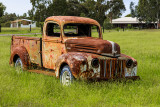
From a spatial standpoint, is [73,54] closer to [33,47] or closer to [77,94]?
[77,94]

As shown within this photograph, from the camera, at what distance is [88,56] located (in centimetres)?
586

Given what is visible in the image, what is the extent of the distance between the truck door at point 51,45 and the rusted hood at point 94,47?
482mm

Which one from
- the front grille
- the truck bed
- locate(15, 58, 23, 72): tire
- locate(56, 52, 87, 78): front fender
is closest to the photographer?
locate(56, 52, 87, 78): front fender

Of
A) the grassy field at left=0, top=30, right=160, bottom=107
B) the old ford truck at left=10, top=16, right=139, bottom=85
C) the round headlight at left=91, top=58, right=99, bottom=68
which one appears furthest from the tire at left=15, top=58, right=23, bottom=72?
the round headlight at left=91, top=58, right=99, bottom=68

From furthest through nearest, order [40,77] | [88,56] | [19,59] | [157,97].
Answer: [19,59]
[40,77]
[88,56]
[157,97]

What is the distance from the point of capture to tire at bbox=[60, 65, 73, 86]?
20.0 ft

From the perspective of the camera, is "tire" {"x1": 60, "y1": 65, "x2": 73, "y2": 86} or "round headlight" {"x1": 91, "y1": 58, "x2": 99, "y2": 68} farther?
"tire" {"x1": 60, "y1": 65, "x2": 73, "y2": 86}

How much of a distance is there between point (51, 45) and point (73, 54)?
1.34m

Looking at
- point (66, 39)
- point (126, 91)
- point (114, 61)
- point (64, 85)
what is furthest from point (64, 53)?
point (126, 91)

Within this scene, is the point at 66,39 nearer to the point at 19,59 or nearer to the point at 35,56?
the point at 35,56

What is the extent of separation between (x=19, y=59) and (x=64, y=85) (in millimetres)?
3007

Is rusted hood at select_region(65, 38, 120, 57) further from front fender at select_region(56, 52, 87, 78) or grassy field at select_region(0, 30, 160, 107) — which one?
grassy field at select_region(0, 30, 160, 107)

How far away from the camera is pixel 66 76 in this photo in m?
6.27

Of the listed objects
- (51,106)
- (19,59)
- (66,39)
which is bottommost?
(51,106)
